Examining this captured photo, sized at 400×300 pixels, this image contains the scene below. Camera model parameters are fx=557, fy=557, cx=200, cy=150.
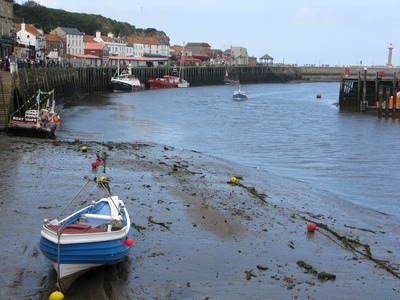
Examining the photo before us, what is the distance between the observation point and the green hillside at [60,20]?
120m

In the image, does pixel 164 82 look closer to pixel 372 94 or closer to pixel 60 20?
pixel 372 94

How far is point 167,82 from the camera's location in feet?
299

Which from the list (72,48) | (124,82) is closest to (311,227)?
(124,82)

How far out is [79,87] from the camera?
65812mm

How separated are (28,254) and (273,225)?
639 cm

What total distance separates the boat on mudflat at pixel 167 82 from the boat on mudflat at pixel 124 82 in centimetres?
537

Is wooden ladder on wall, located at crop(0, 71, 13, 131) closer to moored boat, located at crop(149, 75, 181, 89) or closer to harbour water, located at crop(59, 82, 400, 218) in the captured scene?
harbour water, located at crop(59, 82, 400, 218)

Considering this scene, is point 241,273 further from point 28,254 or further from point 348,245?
point 28,254

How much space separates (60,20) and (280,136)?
351 ft

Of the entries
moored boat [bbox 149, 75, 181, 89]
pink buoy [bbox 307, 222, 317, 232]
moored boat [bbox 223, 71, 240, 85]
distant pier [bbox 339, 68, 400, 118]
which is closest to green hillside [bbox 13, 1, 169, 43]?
moored boat [bbox 149, 75, 181, 89]

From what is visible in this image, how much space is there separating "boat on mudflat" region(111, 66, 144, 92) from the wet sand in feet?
175

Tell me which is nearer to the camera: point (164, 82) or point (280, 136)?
point (280, 136)

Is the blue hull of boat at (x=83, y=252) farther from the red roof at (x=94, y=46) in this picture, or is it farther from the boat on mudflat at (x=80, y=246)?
the red roof at (x=94, y=46)

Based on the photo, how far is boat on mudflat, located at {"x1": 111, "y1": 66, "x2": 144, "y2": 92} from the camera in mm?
74938
